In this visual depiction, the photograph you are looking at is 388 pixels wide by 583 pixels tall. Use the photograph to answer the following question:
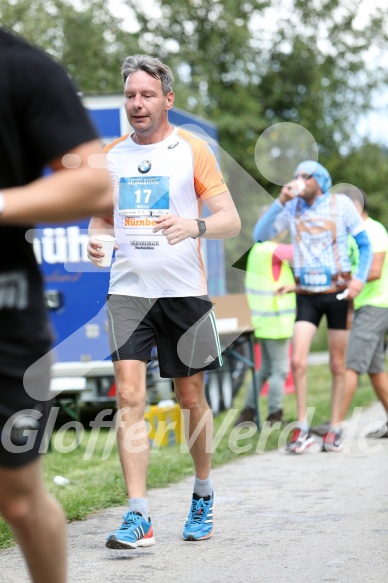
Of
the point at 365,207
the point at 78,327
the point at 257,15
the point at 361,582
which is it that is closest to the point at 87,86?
the point at 257,15

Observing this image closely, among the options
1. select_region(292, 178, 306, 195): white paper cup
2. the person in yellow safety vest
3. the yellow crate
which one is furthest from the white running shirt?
the person in yellow safety vest

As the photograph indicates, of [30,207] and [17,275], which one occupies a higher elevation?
[30,207]

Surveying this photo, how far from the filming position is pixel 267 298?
10977 mm

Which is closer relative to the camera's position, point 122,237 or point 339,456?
point 122,237

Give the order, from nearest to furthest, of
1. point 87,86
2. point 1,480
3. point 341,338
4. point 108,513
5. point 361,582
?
point 1,480
point 361,582
point 108,513
point 341,338
point 87,86

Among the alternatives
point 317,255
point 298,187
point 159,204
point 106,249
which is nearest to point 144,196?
point 159,204

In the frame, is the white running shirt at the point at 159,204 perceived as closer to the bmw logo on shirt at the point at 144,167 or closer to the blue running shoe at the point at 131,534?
the bmw logo on shirt at the point at 144,167

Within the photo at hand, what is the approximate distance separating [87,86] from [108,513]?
21.4 meters

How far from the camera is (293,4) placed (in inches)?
1399

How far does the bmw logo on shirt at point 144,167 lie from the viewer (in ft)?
17.8

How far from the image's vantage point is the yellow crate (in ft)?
31.9

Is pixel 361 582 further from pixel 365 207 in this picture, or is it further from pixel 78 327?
pixel 78 327

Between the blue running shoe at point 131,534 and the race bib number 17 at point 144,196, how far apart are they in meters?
1.38

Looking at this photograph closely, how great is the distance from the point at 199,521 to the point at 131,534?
45 cm
